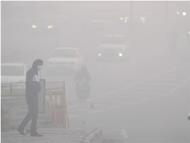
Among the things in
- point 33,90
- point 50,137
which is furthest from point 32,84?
point 50,137

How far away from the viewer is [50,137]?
675 inches

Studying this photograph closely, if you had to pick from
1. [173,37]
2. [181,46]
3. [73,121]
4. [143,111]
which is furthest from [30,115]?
[181,46]

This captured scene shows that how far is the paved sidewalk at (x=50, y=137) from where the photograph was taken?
16.3m

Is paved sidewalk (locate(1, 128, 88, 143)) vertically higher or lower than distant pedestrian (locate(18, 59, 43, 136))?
lower

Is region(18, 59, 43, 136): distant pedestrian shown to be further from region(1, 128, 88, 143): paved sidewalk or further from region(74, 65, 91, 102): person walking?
region(74, 65, 91, 102): person walking

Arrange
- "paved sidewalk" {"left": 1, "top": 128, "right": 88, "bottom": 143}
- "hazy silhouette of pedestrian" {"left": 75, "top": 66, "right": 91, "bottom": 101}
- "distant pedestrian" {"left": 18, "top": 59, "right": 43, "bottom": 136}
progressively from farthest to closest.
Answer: "hazy silhouette of pedestrian" {"left": 75, "top": 66, "right": 91, "bottom": 101}, "distant pedestrian" {"left": 18, "top": 59, "right": 43, "bottom": 136}, "paved sidewalk" {"left": 1, "top": 128, "right": 88, "bottom": 143}

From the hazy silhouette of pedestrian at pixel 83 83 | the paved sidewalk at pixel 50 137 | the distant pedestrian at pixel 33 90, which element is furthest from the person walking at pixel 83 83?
the distant pedestrian at pixel 33 90

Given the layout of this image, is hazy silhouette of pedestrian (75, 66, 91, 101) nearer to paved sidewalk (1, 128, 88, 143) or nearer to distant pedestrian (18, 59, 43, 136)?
paved sidewalk (1, 128, 88, 143)

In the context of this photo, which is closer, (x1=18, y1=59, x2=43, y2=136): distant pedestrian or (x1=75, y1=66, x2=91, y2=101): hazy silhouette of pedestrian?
(x1=18, y1=59, x2=43, y2=136): distant pedestrian

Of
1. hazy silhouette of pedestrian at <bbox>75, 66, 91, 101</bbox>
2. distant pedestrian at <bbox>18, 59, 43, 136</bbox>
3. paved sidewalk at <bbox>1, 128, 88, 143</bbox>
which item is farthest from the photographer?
hazy silhouette of pedestrian at <bbox>75, 66, 91, 101</bbox>

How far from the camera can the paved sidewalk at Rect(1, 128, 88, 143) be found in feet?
53.5

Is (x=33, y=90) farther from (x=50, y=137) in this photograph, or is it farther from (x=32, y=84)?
(x=50, y=137)

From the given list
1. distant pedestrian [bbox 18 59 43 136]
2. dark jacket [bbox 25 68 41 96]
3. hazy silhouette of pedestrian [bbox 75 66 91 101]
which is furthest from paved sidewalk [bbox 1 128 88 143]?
hazy silhouette of pedestrian [bbox 75 66 91 101]

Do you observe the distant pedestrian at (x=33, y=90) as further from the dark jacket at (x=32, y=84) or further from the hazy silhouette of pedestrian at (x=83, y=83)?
the hazy silhouette of pedestrian at (x=83, y=83)
